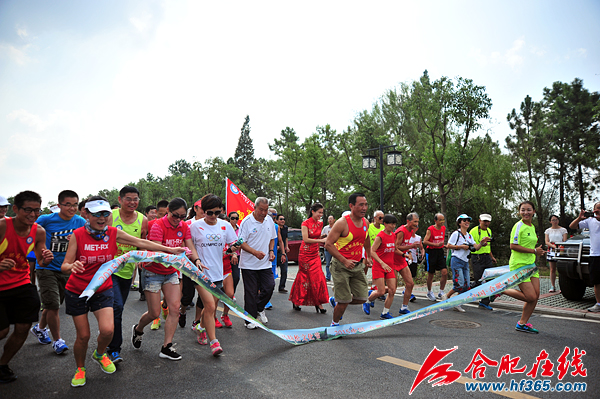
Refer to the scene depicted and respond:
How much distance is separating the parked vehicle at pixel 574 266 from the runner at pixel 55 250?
9.03 meters

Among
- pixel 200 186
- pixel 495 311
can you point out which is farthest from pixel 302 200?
pixel 495 311

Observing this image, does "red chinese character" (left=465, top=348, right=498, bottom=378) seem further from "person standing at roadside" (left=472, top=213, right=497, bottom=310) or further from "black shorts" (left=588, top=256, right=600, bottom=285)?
"person standing at roadside" (left=472, top=213, right=497, bottom=310)

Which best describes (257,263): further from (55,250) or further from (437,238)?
(437,238)

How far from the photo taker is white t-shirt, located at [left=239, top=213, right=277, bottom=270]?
676cm

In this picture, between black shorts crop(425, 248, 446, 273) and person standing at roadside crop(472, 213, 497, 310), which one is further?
black shorts crop(425, 248, 446, 273)

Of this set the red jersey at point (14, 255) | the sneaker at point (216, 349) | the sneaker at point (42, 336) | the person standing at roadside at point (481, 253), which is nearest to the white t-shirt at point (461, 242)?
the person standing at roadside at point (481, 253)

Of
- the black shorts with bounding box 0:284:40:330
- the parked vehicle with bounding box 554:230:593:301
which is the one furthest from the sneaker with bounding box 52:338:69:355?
the parked vehicle with bounding box 554:230:593:301

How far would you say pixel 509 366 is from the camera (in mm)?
4730

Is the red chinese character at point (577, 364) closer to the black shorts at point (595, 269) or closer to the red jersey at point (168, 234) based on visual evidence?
the black shorts at point (595, 269)

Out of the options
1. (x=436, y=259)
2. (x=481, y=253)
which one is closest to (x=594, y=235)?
(x=481, y=253)

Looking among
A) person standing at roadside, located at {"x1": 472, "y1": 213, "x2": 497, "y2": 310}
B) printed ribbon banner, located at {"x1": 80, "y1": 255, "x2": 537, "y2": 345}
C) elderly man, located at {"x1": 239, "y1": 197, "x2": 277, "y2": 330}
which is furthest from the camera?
person standing at roadside, located at {"x1": 472, "y1": 213, "x2": 497, "y2": 310}

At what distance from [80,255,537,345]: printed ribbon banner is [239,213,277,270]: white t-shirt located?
3.31 ft

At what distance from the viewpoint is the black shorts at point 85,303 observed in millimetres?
4203

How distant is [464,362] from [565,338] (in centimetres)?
221
